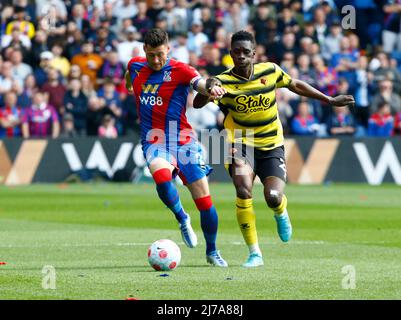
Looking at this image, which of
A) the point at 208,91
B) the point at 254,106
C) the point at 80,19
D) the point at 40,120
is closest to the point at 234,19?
the point at 80,19

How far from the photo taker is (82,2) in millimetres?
28297

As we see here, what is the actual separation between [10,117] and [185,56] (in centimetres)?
421

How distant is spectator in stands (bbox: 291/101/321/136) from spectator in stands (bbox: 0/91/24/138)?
6.23m

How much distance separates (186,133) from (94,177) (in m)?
14.3

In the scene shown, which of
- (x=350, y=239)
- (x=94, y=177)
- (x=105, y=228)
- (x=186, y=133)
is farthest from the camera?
(x=94, y=177)

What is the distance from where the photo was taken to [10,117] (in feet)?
85.6

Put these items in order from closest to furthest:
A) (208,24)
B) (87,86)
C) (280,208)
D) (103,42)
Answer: (280,208), (87,86), (103,42), (208,24)

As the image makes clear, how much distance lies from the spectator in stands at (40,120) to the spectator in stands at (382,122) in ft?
23.8

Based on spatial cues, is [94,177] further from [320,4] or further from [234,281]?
[234,281]

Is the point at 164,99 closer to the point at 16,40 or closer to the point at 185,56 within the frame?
the point at 185,56

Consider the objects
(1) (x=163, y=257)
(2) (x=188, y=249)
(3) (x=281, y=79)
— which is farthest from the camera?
(2) (x=188, y=249)

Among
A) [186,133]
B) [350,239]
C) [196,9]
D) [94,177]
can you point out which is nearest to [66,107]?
[94,177]

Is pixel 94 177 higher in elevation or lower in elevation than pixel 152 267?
lower

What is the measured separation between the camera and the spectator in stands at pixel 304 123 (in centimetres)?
2659
